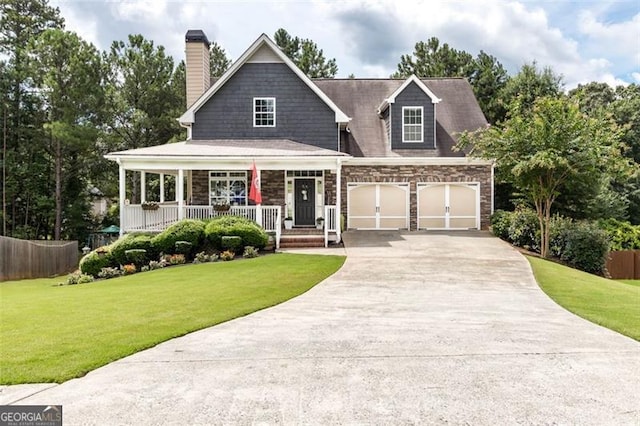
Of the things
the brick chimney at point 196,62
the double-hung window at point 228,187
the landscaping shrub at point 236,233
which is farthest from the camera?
the brick chimney at point 196,62

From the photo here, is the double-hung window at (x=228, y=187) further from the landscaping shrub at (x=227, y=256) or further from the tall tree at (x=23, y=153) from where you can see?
the tall tree at (x=23, y=153)

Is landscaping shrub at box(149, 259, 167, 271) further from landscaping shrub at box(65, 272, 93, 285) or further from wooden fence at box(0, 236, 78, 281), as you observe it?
wooden fence at box(0, 236, 78, 281)

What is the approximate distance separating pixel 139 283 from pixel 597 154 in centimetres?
1349

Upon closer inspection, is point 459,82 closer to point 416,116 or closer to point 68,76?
point 416,116

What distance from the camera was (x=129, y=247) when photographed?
46.4 feet

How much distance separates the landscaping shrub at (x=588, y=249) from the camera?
14.3 meters

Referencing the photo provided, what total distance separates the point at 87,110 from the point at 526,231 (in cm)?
2281

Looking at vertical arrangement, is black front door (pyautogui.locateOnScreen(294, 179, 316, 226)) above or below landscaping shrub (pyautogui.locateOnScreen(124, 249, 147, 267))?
above

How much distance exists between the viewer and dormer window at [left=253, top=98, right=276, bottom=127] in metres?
19.0

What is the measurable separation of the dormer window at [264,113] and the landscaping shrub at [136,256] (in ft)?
24.2

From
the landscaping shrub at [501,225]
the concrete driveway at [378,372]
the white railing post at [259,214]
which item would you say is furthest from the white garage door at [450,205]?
the concrete driveway at [378,372]

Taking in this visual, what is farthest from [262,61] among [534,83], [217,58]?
[217,58]

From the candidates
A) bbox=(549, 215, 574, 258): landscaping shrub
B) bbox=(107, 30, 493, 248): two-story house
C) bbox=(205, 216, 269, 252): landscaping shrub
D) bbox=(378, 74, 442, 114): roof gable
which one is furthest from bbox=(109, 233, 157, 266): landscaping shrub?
bbox=(549, 215, 574, 258): landscaping shrub

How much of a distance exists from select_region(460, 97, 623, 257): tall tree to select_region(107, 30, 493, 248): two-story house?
3.23 m
